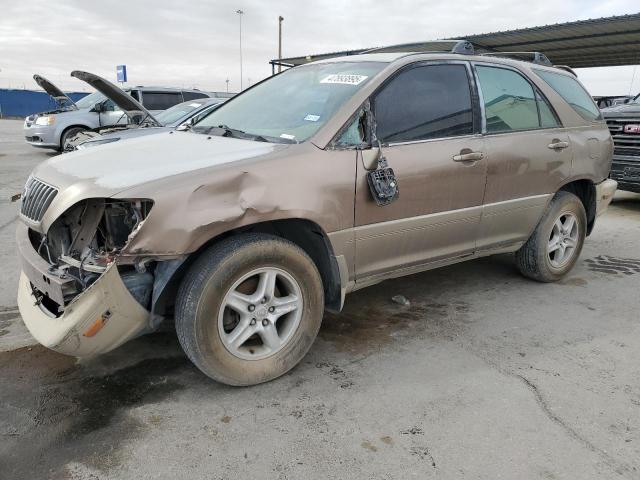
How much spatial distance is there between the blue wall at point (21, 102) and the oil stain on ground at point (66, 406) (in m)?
41.6

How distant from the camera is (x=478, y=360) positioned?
3055 mm

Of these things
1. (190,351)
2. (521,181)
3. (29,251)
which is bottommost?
(190,351)

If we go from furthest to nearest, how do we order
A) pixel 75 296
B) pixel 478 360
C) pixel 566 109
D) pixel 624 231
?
pixel 624 231
pixel 566 109
pixel 478 360
pixel 75 296

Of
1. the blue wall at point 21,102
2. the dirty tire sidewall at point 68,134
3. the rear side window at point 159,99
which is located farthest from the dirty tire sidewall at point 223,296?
the blue wall at point 21,102

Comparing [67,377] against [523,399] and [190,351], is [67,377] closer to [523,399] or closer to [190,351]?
[190,351]

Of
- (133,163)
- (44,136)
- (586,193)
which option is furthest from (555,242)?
(44,136)

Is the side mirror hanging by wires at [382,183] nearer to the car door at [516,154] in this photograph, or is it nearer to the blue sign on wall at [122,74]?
the car door at [516,154]

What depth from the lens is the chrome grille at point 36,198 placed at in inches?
101

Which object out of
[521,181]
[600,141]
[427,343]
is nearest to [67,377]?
[427,343]

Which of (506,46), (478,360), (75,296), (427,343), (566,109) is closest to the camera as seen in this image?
(75,296)

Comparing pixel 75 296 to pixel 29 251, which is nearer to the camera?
pixel 75 296

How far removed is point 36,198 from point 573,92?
4289 millimetres

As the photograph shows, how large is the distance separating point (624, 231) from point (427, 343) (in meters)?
4.48

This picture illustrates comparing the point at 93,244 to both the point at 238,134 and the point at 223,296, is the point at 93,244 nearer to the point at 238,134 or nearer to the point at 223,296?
the point at 223,296
